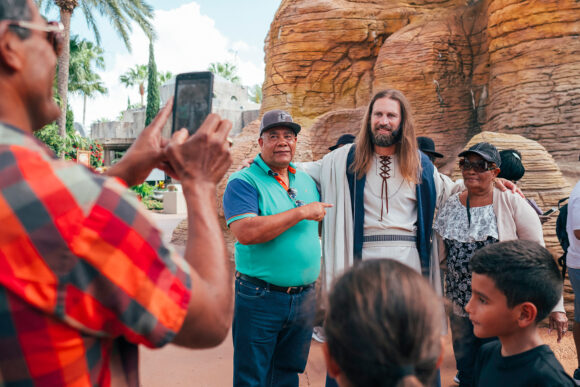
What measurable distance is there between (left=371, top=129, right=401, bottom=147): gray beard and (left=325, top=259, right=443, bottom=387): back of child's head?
195cm

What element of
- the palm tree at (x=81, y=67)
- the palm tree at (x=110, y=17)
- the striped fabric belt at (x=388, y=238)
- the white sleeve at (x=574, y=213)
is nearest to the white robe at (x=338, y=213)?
the striped fabric belt at (x=388, y=238)

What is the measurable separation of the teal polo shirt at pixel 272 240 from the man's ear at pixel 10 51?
1.72 metres

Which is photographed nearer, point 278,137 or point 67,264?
point 67,264

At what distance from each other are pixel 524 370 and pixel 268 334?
1.37 m

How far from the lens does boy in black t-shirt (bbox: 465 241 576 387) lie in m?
1.66

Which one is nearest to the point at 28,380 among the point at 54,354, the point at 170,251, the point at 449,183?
the point at 54,354

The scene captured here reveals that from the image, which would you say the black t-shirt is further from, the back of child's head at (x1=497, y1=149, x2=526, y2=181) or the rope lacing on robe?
the back of child's head at (x1=497, y1=149, x2=526, y2=181)

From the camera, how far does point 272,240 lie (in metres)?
2.50

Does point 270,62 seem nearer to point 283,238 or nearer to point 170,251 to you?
point 283,238

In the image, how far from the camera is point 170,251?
2.55 ft

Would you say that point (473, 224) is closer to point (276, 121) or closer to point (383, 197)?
point (383, 197)

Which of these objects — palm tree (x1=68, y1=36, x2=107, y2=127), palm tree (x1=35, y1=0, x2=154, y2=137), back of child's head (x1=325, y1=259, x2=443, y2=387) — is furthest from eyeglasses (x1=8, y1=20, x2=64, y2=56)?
palm tree (x1=68, y1=36, x2=107, y2=127)

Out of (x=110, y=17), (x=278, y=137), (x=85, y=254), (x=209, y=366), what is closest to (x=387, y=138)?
(x=278, y=137)

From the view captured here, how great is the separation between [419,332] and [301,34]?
12505mm
